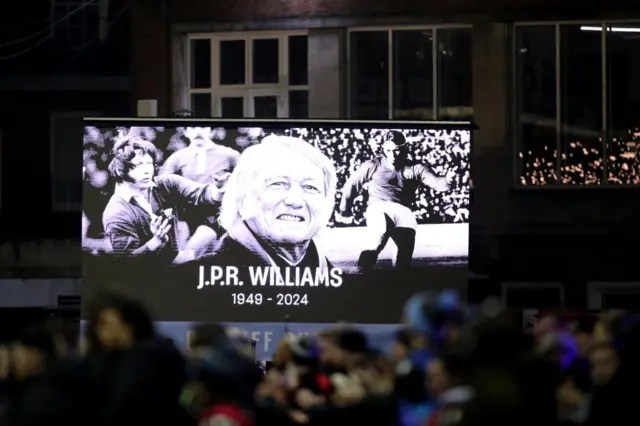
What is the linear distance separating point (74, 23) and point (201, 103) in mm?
7666

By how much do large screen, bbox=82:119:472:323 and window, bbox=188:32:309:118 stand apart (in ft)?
20.4

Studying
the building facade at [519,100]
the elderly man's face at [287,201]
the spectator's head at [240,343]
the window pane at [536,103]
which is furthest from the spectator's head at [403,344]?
the window pane at [536,103]

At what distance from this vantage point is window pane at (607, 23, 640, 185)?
2158 cm

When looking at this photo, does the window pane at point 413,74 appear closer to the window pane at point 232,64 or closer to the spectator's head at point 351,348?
the window pane at point 232,64

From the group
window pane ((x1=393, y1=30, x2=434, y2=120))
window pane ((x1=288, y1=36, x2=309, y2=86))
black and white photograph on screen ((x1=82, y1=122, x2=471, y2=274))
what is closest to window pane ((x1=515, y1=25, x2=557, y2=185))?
window pane ((x1=393, y1=30, x2=434, y2=120))

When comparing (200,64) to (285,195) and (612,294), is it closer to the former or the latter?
(285,195)

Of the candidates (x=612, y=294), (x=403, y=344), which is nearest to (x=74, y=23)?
(x=612, y=294)

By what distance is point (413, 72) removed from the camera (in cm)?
2238

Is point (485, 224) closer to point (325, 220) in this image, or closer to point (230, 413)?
point (325, 220)

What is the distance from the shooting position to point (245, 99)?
23.2 metres

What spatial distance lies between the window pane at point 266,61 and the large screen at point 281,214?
637 cm

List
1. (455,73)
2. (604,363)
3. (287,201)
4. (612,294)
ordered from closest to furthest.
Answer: (604,363)
(287,201)
(612,294)
(455,73)

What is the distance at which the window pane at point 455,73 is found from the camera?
2220 centimetres

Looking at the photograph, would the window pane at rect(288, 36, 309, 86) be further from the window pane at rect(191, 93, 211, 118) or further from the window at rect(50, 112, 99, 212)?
the window at rect(50, 112, 99, 212)
